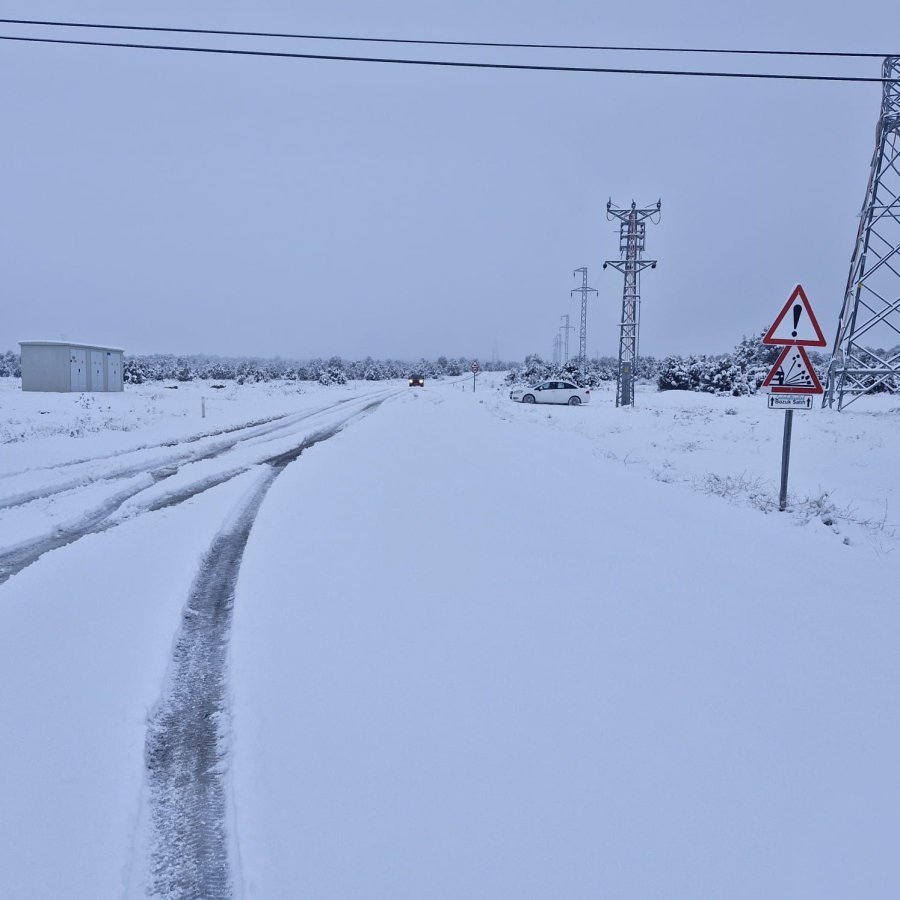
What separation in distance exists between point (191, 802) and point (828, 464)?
15.3 m

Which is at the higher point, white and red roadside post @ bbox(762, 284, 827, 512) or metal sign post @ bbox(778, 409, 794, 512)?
white and red roadside post @ bbox(762, 284, 827, 512)

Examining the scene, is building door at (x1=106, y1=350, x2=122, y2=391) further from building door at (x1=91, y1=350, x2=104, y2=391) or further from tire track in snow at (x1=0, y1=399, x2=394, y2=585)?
tire track in snow at (x1=0, y1=399, x2=394, y2=585)

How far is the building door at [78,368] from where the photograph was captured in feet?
122

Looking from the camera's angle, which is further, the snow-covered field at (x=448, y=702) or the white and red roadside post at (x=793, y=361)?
the white and red roadside post at (x=793, y=361)

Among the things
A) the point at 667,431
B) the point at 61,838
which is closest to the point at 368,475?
the point at 61,838

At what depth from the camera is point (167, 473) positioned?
11891mm

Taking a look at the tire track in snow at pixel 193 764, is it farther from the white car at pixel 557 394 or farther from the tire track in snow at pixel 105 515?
the white car at pixel 557 394

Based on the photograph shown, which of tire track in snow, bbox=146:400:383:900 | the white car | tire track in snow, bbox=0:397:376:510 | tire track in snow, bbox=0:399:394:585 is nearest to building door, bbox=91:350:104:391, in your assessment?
tire track in snow, bbox=0:397:376:510

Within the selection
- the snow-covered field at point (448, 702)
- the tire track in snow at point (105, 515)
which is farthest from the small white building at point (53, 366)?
the snow-covered field at point (448, 702)

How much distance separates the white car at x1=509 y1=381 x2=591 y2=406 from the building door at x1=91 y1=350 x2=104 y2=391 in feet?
87.6

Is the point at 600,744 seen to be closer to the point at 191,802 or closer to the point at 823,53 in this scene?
the point at 191,802

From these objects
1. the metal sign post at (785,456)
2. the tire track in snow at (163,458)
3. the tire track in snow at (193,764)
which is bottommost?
the tire track in snow at (193,764)

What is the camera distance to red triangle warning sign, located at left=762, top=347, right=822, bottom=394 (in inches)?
343

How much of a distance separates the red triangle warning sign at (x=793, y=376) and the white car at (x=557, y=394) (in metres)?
30.0
